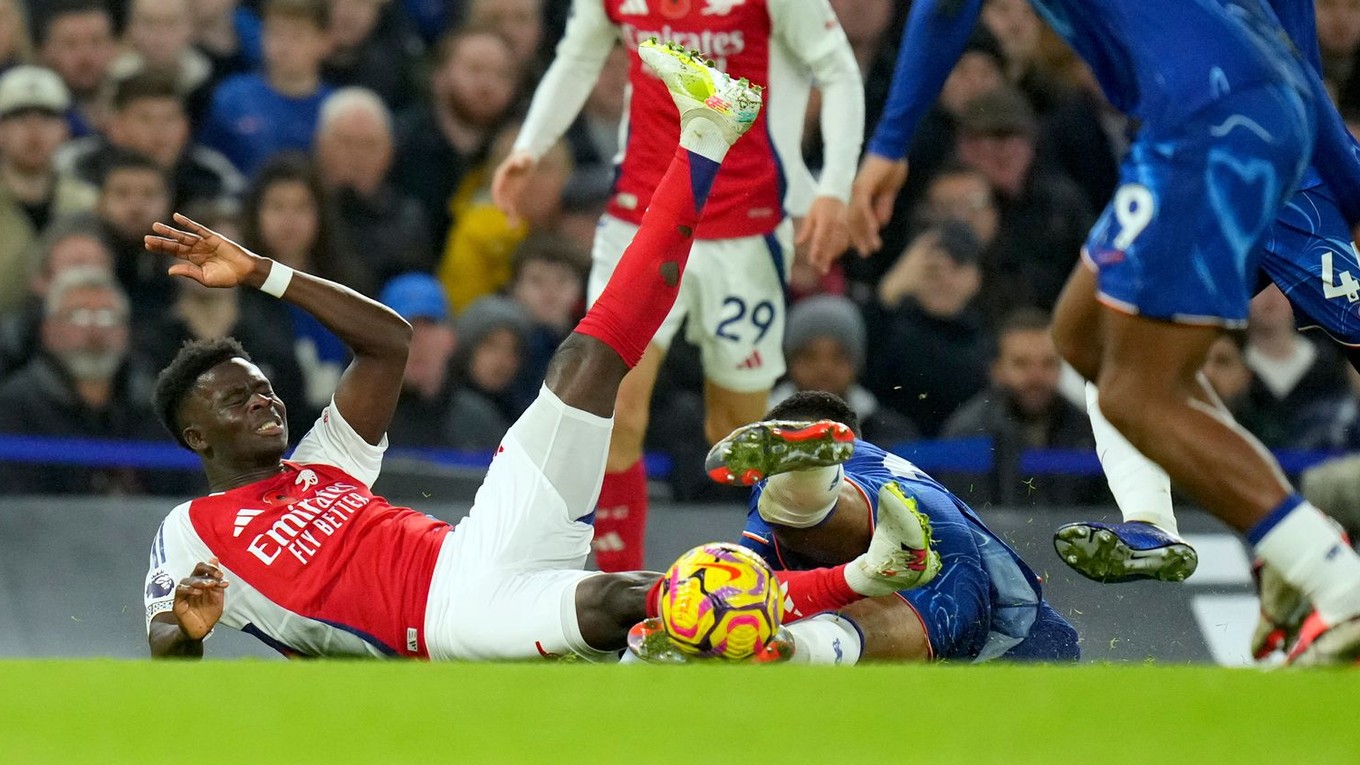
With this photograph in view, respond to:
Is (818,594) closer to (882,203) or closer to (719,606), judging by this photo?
(719,606)

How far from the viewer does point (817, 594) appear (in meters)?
4.41

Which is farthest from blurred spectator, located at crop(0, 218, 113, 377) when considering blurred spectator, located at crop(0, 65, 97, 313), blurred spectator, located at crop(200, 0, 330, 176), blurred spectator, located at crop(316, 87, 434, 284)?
blurred spectator, located at crop(316, 87, 434, 284)

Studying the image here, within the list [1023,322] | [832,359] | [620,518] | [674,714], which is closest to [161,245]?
[620,518]

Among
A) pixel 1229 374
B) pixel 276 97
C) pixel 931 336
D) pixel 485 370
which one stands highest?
pixel 276 97

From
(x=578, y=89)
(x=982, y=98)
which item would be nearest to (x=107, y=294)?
(x=578, y=89)

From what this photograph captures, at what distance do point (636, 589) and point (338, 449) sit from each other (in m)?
1.19

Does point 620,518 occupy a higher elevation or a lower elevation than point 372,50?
lower

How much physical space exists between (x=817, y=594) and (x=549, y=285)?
3222mm

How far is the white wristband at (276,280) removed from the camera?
4.57m

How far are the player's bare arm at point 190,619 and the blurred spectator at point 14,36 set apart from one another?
4.32 metres

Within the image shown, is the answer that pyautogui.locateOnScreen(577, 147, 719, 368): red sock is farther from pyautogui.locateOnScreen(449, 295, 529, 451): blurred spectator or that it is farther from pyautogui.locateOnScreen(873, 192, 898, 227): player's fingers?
pyautogui.locateOnScreen(449, 295, 529, 451): blurred spectator

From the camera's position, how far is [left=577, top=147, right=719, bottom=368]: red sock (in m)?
4.25

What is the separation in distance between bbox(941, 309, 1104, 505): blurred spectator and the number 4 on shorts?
8.19 feet

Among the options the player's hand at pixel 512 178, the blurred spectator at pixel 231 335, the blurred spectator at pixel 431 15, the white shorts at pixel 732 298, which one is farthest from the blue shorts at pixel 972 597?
the blurred spectator at pixel 431 15
